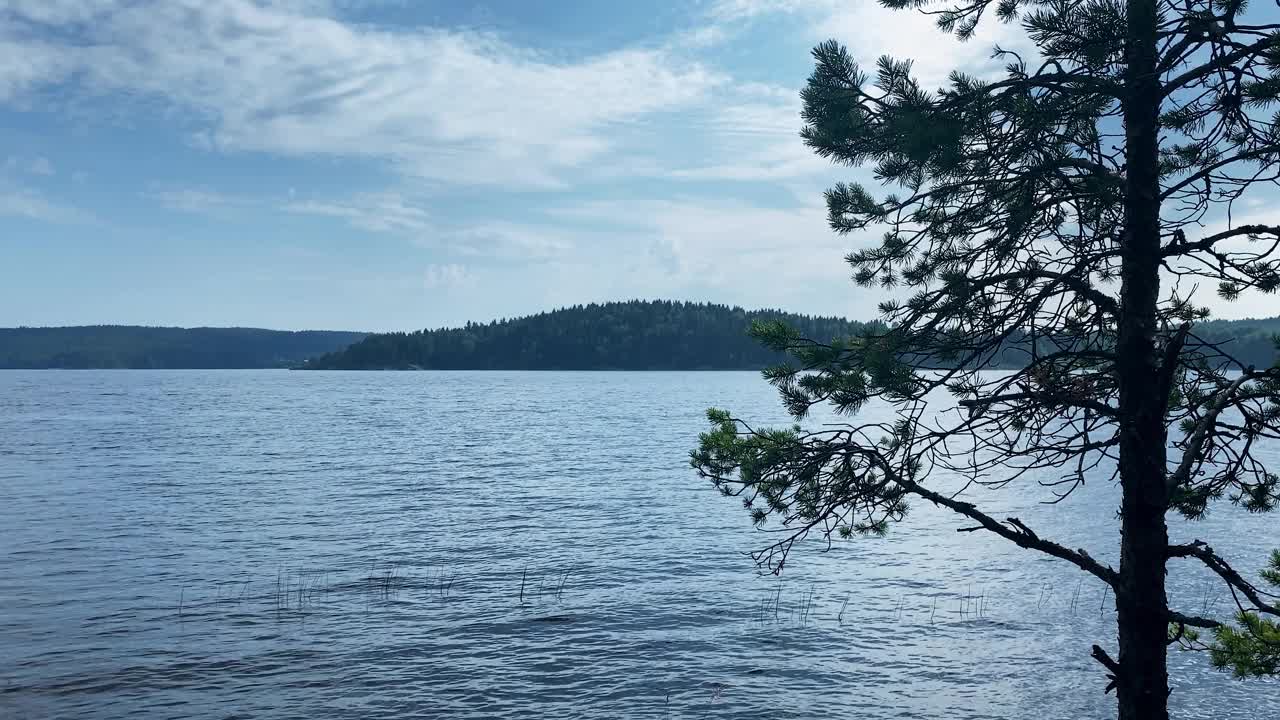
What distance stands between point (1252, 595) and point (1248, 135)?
4358 millimetres

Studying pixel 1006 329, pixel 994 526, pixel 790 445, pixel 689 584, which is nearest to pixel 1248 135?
pixel 1006 329

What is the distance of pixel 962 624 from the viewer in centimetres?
2344

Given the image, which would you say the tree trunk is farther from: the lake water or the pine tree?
the lake water

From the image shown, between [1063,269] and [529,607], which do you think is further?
[529,607]

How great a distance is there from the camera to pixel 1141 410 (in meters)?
8.26

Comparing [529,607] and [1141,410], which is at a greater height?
[1141,410]

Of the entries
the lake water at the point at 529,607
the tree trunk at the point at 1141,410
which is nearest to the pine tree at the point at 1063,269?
the tree trunk at the point at 1141,410

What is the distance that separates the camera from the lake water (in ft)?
59.3

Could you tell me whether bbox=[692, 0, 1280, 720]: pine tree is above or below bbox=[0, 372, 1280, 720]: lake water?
above

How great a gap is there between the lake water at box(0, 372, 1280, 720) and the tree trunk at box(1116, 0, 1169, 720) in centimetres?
981

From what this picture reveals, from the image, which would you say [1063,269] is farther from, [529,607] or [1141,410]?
[529,607]

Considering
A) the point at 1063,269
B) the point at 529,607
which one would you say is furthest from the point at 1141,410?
the point at 529,607

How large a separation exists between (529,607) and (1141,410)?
18584 millimetres

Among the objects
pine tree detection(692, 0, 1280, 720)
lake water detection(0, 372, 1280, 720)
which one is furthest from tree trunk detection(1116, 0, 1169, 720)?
lake water detection(0, 372, 1280, 720)
